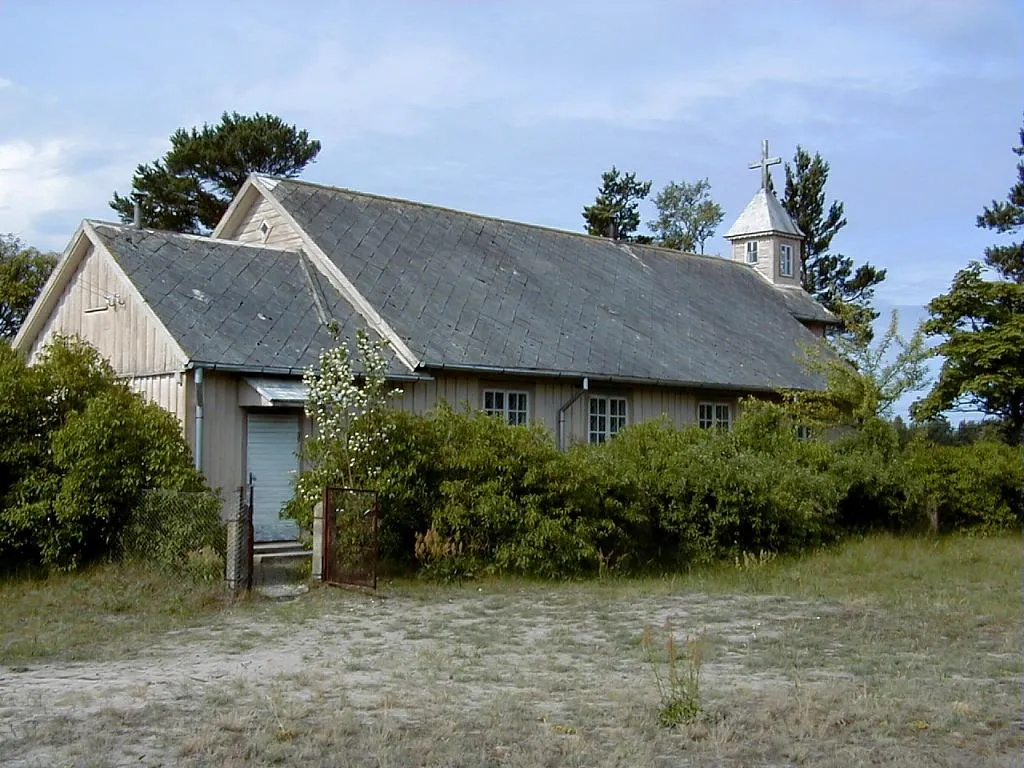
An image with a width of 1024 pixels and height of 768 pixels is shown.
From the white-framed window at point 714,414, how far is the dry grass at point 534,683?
9255 mm

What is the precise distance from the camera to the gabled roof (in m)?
35.8

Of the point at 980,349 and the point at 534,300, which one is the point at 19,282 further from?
the point at 980,349

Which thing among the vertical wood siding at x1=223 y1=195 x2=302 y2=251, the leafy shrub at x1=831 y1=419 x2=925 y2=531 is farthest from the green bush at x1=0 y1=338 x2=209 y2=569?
the leafy shrub at x1=831 y1=419 x2=925 y2=531

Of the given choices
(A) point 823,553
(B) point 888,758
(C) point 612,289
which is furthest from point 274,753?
(C) point 612,289

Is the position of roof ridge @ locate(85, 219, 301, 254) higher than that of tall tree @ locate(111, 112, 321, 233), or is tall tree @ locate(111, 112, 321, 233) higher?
tall tree @ locate(111, 112, 321, 233)

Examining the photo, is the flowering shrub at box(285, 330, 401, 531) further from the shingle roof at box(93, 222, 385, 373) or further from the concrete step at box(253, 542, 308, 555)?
the shingle roof at box(93, 222, 385, 373)

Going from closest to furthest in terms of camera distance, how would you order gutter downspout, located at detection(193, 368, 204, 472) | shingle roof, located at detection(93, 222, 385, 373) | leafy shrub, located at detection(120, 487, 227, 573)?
leafy shrub, located at detection(120, 487, 227, 573)
gutter downspout, located at detection(193, 368, 204, 472)
shingle roof, located at detection(93, 222, 385, 373)

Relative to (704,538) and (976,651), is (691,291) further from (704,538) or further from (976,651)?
(976,651)

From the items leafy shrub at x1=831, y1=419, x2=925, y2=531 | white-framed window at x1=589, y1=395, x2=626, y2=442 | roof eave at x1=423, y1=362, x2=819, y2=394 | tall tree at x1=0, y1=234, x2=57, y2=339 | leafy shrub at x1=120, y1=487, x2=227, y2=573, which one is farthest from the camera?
tall tree at x1=0, y1=234, x2=57, y2=339

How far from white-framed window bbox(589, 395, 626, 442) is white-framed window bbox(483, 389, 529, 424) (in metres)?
1.61

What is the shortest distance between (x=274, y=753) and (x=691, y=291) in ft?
78.7

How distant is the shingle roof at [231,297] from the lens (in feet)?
59.0

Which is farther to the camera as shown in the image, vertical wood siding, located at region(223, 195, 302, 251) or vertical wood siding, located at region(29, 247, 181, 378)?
vertical wood siding, located at region(223, 195, 302, 251)

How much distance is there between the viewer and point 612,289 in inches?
1075
